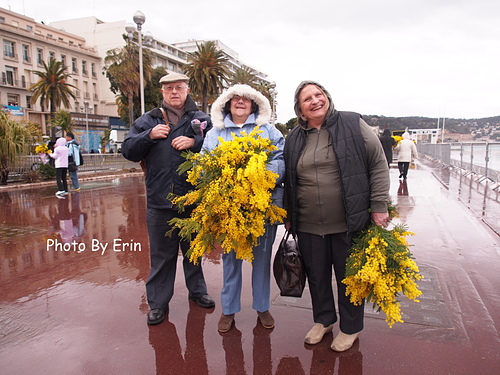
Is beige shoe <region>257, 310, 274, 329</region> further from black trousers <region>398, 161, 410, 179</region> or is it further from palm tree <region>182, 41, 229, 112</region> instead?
palm tree <region>182, 41, 229, 112</region>

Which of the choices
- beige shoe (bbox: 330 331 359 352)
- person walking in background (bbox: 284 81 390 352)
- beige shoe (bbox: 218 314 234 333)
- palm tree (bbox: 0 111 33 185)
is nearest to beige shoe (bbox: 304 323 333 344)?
person walking in background (bbox: 284 81 390 352)

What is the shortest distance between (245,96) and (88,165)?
59.9 ft

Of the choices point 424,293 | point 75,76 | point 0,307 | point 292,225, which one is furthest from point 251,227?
point 75,76

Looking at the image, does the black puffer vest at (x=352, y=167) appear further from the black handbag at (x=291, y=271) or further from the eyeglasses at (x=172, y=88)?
the eyeglasses at (x=172, y=88)

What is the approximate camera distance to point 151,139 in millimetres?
3260

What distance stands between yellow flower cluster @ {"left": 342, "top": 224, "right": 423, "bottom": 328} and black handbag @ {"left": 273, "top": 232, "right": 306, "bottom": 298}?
43cm

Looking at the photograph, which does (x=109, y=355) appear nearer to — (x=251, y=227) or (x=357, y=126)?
(x=251, y=227)

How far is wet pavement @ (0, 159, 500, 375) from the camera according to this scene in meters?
2.67

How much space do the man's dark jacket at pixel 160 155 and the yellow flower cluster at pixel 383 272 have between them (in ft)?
5.47

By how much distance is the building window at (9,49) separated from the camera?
4378 centimetres

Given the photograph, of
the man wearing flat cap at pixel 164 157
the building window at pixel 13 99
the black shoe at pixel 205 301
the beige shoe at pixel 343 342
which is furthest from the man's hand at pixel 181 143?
the building window at pixel 13 99

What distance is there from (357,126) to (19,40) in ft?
178

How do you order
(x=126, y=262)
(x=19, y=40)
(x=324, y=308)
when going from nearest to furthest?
(x=324, y=308), (x=126, y=262), (x=19, y=40)

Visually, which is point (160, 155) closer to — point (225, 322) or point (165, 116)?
point (165, 116)
